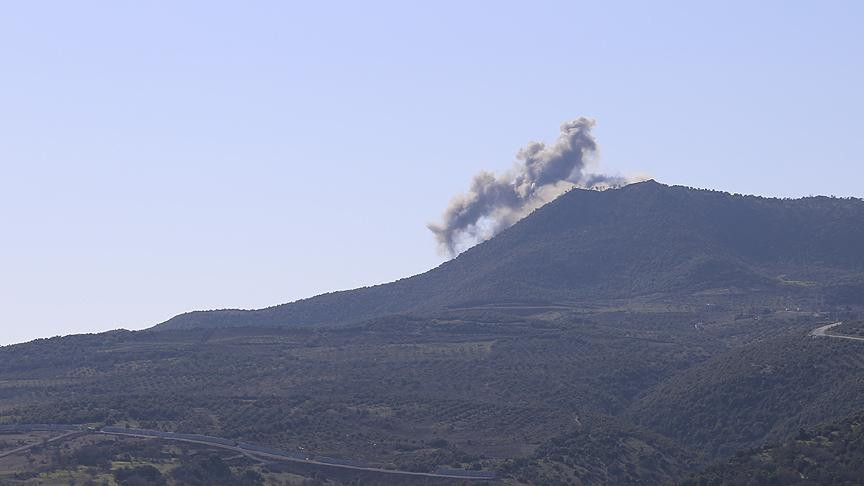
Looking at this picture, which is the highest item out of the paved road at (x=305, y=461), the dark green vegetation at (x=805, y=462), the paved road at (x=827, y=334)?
the paved road at (x=827, y=334)

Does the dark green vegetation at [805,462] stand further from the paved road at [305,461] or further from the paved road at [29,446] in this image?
the paved road at [29,446]

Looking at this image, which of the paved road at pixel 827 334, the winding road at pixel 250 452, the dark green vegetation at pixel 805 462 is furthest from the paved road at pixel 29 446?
the paved road at pixel 827 334

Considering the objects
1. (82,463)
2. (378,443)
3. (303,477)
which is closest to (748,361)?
(378,443)

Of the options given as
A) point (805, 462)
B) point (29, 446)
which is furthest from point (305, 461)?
point (805, 462)

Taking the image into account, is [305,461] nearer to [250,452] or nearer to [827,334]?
[250,452]

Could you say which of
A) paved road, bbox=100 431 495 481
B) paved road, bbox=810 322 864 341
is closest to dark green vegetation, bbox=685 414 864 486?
paved road, bbox=100 431 495 481

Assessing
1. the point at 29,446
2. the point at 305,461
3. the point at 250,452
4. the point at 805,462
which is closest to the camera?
the point at 805,462

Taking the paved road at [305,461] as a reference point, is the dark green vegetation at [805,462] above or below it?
below

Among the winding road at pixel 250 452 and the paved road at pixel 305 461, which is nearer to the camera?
the paved road at pixel 305 461

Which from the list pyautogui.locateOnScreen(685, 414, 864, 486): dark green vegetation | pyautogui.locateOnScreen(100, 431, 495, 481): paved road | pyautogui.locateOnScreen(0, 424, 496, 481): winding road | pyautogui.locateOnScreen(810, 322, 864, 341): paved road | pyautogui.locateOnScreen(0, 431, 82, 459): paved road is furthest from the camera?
pyautogui.locateOnScreen(810, 322, 864, 341): paved road

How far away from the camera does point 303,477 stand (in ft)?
443

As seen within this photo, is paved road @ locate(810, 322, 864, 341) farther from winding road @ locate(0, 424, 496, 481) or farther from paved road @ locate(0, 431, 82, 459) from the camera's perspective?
paved road @ locate(0, 431, 82, 459)

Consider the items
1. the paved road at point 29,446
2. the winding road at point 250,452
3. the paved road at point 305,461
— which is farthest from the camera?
the paved road at point 29,446

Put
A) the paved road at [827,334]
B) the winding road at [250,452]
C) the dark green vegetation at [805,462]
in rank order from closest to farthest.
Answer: the dark green vegetation at [805,462] → the winding road at [250,452] → the paved road at [827,334]
